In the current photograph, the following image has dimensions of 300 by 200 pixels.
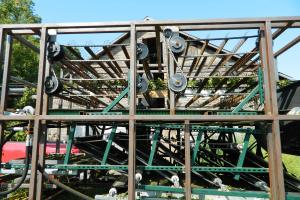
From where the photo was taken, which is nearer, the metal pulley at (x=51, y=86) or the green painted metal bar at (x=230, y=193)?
the green painted metal bar at (x=230, y=193)

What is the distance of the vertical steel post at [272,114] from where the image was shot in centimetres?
342

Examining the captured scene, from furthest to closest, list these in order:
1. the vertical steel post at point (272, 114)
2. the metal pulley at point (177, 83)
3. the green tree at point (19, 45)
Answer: the green tree at point (19, 45) < the metal pulley at point (177, 83) < the vertical steel post at point (272, 114)

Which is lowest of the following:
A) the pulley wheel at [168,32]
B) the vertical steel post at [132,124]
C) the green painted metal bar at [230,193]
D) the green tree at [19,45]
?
the green painted metal bar at [230,193]

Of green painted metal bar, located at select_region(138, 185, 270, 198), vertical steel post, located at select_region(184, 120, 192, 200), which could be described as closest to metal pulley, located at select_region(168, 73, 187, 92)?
vertical steel post, located at select_region(184, 120, 192, 200)

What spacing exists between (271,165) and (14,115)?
3.57 m

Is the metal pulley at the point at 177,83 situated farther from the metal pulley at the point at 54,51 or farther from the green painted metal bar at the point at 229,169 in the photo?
the metal pulley at the point at 54,51

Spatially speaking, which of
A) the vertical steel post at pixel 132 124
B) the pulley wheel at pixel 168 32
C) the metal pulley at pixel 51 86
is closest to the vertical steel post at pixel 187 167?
the vertical steel post at pixel 132 124

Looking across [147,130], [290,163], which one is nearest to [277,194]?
[147,130]

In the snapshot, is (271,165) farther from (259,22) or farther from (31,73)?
(31,73)

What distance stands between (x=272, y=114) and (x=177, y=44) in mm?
1580

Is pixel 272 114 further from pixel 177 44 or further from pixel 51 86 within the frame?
pixel 51 86

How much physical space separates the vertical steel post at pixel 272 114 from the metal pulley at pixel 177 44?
109 centimetres

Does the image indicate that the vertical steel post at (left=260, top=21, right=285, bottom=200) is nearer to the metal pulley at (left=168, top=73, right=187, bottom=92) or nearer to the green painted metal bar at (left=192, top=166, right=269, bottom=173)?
the green painted metal bar at (left=192, top=166, right=269, bottom=173)

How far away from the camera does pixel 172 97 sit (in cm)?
396
